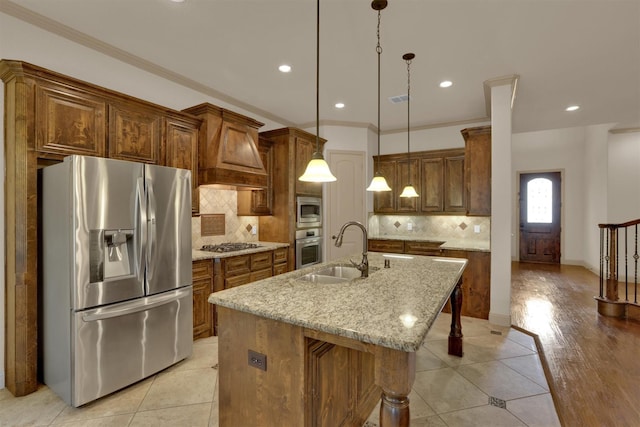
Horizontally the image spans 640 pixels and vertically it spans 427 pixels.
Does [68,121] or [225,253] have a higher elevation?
[68,121]

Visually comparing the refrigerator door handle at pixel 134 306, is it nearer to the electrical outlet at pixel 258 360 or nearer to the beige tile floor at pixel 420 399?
the beige tile floor at pixel 420 399

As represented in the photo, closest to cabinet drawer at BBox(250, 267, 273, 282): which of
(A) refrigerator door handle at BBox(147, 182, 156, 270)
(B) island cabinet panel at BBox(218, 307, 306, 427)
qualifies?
(A) refrigerator door handle at BBox(147, 182, 156, 270)

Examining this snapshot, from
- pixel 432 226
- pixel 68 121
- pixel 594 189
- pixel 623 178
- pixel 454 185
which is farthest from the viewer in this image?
pixel 594 189

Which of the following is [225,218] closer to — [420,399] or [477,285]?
[420,399]

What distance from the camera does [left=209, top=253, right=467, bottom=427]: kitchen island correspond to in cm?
116

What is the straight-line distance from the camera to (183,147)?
10.6 ft

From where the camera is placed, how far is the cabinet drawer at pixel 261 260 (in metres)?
3.73

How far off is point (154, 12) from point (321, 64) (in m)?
1.53

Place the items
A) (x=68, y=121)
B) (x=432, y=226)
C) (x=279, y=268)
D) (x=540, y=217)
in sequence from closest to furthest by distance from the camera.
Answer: (x=68, y=121), (x=279, y=268), (x=432, y=226), (x=540, y=217)

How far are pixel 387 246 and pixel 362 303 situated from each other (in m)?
3.55

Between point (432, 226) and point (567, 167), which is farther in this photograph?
point (567, 167)

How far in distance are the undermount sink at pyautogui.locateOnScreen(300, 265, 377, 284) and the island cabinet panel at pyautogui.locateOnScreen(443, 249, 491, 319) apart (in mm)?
2055

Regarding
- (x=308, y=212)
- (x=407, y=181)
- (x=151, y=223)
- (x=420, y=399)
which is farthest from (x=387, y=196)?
(x=151, y=223)

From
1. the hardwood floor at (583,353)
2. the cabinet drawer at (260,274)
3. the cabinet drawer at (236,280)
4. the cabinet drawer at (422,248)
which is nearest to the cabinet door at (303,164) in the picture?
the cabinet drawer at (260,274)
